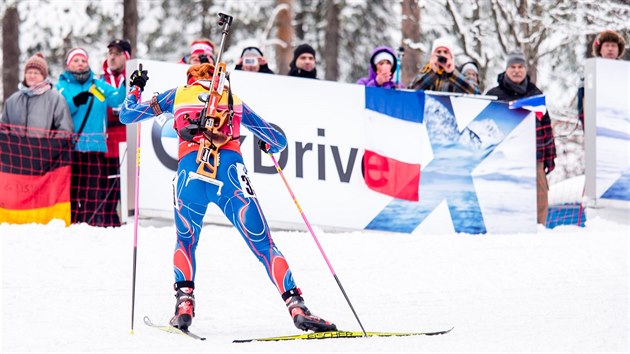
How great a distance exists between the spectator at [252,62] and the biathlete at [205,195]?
383 centimetres

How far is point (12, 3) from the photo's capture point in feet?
53.8

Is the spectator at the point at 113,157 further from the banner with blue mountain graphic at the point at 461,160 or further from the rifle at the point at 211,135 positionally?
the rifle at the point at 211,135

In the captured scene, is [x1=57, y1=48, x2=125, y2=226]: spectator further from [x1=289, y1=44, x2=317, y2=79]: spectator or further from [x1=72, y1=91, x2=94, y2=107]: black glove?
[x1=289, y1=44, x2=317, y2=79]: spectator

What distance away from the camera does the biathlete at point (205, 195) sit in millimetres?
6109

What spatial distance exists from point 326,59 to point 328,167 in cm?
1630

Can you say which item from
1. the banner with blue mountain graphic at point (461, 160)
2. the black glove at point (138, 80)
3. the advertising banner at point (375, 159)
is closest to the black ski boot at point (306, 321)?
the black glove at point (138, 80)

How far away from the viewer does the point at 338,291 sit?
775 centimetres

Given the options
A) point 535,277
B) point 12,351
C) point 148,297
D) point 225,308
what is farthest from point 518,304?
point 12,351

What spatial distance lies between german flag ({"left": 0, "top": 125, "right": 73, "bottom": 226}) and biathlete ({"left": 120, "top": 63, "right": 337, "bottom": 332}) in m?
3.36

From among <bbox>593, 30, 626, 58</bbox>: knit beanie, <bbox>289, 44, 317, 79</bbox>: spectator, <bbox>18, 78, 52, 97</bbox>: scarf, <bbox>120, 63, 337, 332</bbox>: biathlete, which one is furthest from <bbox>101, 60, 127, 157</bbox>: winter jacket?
<bbox>593, 30, 626, 58</bbox>: knit beanie

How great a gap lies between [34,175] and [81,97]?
34.8 inches

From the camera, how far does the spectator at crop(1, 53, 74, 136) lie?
31.0 feet

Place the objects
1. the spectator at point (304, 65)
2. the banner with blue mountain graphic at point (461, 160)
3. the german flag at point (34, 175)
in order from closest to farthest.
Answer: the german flag at point (34, 175) < the banner with blue mountain graphic at point (461, 160) < the spectator at point (304, 65)

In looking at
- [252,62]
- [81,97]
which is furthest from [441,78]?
[81,97]
